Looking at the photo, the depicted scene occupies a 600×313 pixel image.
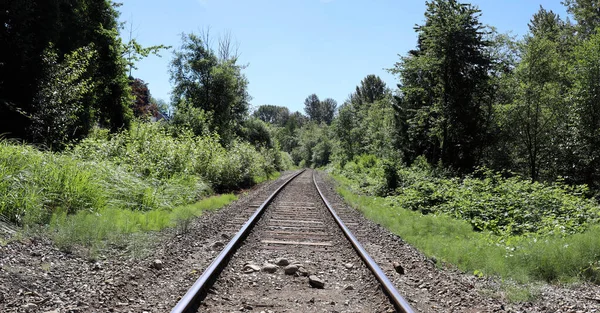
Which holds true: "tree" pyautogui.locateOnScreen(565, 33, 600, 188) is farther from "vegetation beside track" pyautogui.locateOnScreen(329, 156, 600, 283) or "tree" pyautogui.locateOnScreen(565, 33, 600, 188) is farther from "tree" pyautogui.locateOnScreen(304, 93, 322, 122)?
"tree" pyautogui.locateOnScreen(304, 93, 322, 122)

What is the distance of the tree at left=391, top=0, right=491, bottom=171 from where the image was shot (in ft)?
67.9

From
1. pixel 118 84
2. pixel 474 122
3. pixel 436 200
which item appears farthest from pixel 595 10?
pixel 118 84

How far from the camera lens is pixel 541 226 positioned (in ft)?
25.9

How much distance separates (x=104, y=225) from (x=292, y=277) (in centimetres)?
344

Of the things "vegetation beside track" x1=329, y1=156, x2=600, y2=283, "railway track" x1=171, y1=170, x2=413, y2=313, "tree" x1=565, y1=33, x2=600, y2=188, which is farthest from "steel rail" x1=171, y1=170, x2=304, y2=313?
"tree" x1=565, y1=33, x2=600, y2=188

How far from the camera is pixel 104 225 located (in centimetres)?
622

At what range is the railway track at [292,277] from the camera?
3.90m

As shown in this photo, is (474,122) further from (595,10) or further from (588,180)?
(595,10)

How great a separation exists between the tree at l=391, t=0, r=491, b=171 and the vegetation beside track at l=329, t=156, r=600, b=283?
9.71 meters

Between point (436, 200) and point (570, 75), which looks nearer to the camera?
point (436, 200)

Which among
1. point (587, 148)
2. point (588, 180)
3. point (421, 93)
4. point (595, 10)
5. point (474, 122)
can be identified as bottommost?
point (588, 180)

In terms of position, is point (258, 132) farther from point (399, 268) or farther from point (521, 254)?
point (399, 268)

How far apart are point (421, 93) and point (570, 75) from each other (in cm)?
808

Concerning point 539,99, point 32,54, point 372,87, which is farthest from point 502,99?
point 372,87
